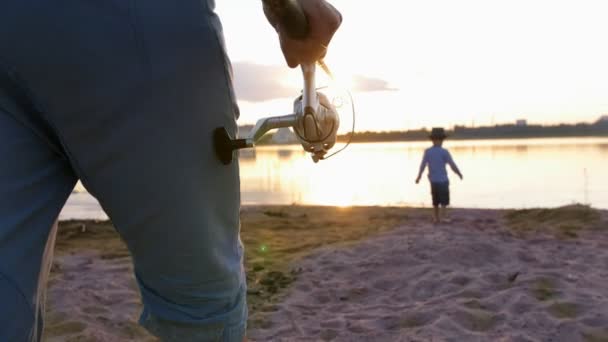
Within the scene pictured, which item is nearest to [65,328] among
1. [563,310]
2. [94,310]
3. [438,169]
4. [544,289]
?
[94,310]

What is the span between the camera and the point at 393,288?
4.45m

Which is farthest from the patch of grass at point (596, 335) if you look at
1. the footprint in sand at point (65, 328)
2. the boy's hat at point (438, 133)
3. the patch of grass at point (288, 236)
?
the boy's hat at point (438, 133)

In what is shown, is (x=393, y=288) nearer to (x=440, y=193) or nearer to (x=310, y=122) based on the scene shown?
(x=310, y=122)

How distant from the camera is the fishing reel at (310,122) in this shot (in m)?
1.43

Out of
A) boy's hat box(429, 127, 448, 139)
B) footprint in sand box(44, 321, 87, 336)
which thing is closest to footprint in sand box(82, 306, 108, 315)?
footprint in sand box(44, 321, 87, 336)

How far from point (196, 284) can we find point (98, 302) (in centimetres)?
321

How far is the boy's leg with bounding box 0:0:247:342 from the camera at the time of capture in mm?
1016

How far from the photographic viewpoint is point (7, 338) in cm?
107

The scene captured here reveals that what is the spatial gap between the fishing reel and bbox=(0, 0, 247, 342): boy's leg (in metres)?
0.16

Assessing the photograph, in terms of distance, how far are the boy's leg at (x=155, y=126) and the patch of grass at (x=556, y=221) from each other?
6.20 m

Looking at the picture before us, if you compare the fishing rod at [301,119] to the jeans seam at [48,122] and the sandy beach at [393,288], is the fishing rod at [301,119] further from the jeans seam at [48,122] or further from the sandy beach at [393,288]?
the sandy beach at [393,288]

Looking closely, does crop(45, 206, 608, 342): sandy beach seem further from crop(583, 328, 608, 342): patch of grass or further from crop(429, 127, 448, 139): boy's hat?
crop(429, 127, 448, 139): boy's hat

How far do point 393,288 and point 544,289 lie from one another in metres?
1.11

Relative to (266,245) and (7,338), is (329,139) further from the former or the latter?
(266,245)
